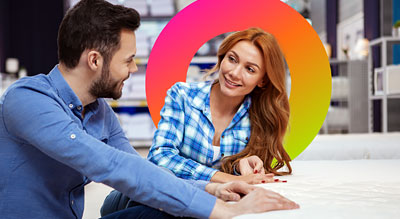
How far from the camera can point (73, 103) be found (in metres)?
1.21

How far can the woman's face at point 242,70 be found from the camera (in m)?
1.68

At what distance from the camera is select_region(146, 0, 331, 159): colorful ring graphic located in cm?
196

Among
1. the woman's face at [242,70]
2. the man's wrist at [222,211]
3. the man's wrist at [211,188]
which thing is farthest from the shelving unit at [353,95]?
the man's wrist at [222,211]

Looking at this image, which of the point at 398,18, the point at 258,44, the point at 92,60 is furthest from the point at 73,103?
the point at 398,18

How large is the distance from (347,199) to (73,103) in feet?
2.97

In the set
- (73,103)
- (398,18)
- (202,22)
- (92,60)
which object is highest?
(398,18)

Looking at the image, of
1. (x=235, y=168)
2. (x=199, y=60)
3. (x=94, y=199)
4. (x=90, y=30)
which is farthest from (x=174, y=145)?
(x=199, y=60)

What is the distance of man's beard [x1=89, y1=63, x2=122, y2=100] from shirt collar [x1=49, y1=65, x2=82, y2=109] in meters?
0.06

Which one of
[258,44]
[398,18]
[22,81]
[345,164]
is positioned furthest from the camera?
[398,18]

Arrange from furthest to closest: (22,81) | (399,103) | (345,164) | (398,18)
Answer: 1. (398,18)
2. (399,103)
3. (345,164)
4. (22,81)

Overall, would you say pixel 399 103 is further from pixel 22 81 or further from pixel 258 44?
pixel 22 81

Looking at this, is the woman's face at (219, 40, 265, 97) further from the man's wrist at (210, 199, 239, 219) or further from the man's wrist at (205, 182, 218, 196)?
the man's wrist at (210, 199, 239, 219)

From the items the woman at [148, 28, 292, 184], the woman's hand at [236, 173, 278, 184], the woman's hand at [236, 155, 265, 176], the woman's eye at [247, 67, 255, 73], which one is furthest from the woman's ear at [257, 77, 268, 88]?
the woman's hand at [236, 173, 278, 184]

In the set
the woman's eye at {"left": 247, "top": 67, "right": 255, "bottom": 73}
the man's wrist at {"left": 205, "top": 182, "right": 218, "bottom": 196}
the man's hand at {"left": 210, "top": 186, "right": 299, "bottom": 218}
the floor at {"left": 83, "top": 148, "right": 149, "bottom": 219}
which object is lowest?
the floor at {"left": 83, "top": 148, "right": 149, "bottom": 219}
